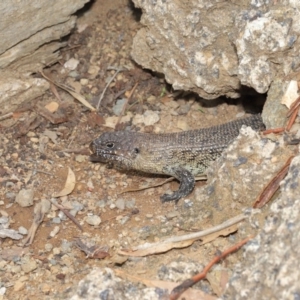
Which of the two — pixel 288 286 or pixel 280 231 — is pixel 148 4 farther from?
pixel 288 286

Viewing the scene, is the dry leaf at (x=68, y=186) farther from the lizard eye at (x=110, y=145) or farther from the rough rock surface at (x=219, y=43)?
the rough rock surface at (x=219, y=43)

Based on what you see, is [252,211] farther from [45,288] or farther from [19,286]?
[19,286]

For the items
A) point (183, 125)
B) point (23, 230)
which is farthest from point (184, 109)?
point (23, 230)

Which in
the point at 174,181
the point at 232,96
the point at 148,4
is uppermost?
the point at 148,4

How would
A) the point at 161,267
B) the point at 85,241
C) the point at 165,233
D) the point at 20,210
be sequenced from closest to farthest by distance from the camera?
1. the point at 161,267
2. the point at 165,233
3. the point at 85,241
4. the point at 20,210

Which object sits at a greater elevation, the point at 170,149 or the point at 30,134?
the point at 30,134

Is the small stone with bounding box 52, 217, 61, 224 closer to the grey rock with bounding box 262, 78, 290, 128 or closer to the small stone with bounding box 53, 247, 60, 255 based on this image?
the small stone with bounding box 53, 247, 60, 255

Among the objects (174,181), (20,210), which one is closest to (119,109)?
(174,181)

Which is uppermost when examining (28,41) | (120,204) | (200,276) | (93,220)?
(28,41)
